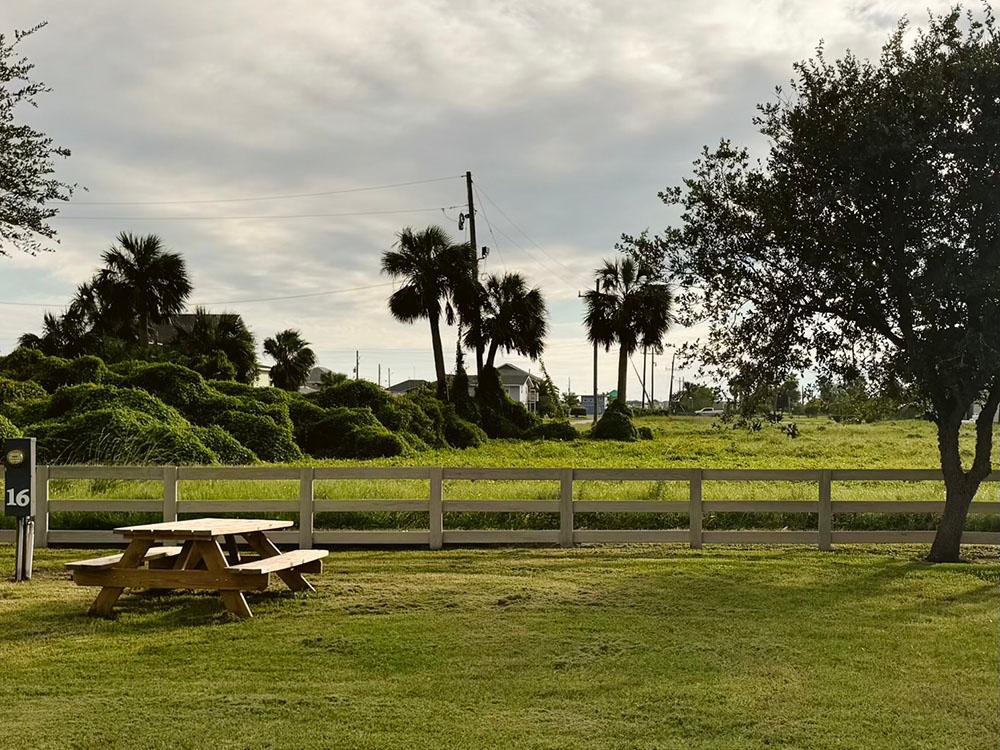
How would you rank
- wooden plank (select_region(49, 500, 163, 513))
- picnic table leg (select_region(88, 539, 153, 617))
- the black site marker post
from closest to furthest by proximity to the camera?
picnic table leg (select_region(88, 539, 153, 617)) → the black site marker post → wooden plank (select_region(49, 500, 163, 513))

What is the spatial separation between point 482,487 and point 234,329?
3477 cm


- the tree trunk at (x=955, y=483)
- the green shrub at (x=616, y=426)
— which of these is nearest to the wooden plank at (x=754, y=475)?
the tree trunk at (x=955, y=483)

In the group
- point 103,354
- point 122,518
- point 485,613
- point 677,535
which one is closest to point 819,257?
point 677,535

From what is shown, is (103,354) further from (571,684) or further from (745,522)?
(571,684)

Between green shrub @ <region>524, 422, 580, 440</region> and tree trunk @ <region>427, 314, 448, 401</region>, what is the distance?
4.47m

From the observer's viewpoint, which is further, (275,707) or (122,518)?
(122,518)

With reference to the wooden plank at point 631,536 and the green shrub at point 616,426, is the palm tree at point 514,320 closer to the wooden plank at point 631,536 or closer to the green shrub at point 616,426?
the green shrub at point 616,426

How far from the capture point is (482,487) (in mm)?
16391

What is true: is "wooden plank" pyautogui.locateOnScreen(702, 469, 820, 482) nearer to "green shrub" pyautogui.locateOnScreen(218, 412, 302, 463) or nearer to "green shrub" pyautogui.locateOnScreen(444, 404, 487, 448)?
"green shrub" pyautogui.locateOnScreen(218, 412, 302, 463)

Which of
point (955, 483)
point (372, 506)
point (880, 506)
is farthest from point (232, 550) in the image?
point (955, 483)

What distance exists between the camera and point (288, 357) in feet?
176

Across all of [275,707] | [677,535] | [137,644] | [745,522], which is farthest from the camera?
[745,522]

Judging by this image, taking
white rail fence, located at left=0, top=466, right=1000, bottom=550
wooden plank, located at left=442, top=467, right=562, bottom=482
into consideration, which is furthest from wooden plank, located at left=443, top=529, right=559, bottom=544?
wooden plank, located at left=442, top=467, right=562, bottom=482

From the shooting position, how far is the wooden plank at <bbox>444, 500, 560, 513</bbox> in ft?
40.5
